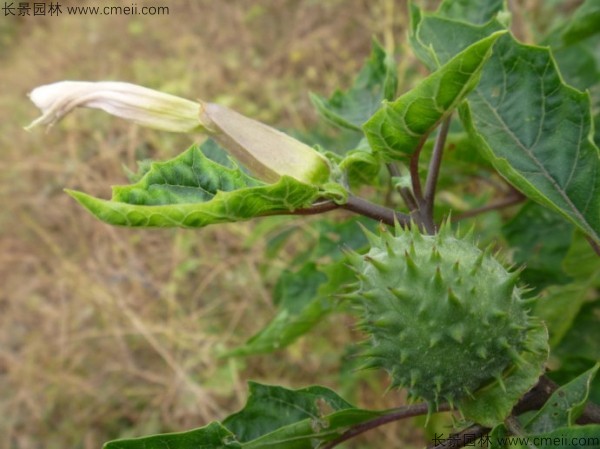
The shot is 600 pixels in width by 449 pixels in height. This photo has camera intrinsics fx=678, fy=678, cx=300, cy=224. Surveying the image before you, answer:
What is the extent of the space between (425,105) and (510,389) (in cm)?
50

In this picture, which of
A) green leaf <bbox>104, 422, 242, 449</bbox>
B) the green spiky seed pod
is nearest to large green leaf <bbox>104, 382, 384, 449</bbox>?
green leaf <bbox>104, 422, 242, 449</bbox>

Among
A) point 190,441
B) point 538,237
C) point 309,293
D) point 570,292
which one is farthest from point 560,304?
point 190,441

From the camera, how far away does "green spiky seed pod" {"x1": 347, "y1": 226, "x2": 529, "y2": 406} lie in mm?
1062

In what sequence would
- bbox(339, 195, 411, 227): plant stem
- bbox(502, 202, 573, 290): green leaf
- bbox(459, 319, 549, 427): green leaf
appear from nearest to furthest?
bbox(459, 319, 549, 427): green leaf → bbox(339, 195, 411, 227): plant stem → bbox(502, 202, 573, 290): green leaf

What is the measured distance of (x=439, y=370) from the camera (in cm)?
108

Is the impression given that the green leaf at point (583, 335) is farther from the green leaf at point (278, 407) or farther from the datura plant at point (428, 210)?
the green leaf at point (278, 407)

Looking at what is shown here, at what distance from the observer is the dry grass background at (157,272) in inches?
165

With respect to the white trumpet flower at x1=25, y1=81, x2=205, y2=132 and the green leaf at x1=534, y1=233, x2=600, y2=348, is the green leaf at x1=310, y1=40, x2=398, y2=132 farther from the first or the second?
the green leaf at x1=534, y1=233, x2=600, y2=348

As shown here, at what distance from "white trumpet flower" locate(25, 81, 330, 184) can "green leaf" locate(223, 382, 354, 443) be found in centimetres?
51

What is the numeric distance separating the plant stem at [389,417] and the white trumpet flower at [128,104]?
0.67m

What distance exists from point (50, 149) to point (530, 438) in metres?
5.97

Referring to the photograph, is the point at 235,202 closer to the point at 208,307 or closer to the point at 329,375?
the point at 329,375

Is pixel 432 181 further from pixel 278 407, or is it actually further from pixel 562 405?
pixel 278 407

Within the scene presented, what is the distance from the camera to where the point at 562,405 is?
1144mm
